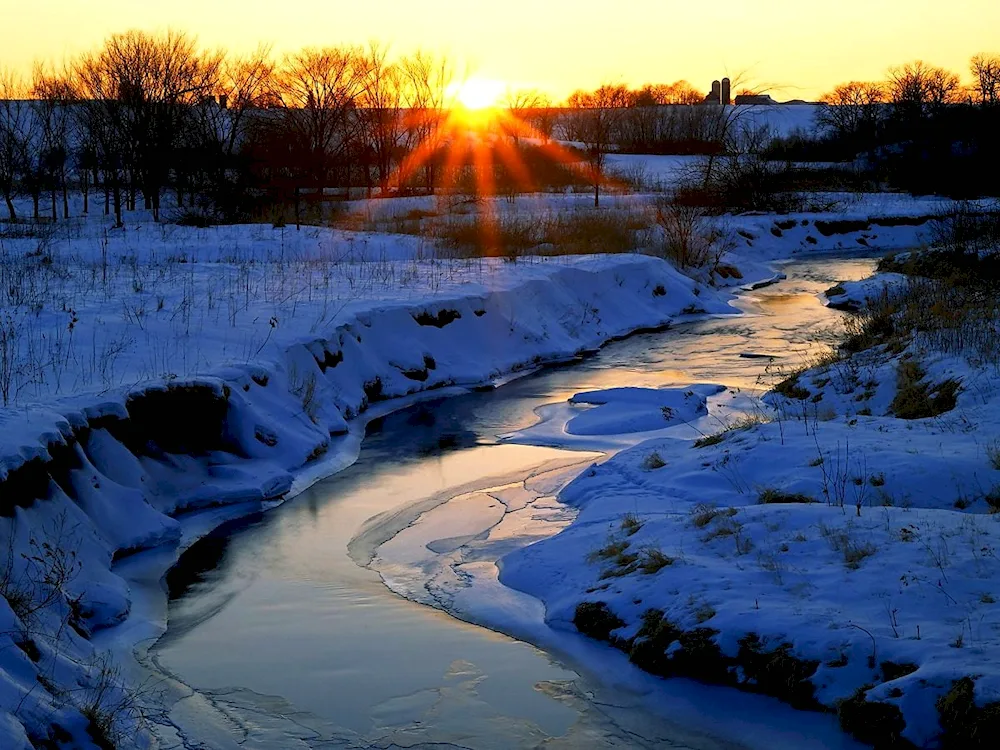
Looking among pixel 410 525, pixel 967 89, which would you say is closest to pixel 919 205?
pixel 967 89

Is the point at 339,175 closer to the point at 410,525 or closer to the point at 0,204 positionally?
the point at 0,204

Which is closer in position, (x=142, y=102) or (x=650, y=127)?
(x=142, y=102)

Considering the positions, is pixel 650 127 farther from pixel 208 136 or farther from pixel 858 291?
pixel 858 291

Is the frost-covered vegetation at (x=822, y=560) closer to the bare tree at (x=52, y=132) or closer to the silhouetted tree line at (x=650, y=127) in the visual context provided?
the bare tree at (x=52, y=132)

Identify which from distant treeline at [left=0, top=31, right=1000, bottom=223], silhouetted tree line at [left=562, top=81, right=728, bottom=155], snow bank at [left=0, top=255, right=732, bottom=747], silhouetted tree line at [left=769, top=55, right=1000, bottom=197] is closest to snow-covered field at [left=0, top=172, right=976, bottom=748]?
snow bank at [left=0, top=255, right=732, bottom=747]

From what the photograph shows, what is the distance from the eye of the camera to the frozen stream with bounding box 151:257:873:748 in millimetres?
5668

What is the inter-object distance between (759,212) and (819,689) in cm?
4068

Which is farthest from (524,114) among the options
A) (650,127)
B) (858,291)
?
(858,291)

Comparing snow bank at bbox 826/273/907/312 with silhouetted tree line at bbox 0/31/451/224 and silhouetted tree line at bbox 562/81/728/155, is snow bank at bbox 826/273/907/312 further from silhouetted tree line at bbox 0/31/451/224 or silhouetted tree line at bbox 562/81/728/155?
silhouetted tree line at bbox 562/81/728/155

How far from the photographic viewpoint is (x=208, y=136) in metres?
51.6

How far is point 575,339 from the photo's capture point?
2022 centimetres

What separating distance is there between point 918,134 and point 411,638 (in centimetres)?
6485

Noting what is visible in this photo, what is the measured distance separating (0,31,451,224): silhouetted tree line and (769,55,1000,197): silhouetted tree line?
26.9 metres

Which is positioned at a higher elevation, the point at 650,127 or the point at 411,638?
the point at 650,127
